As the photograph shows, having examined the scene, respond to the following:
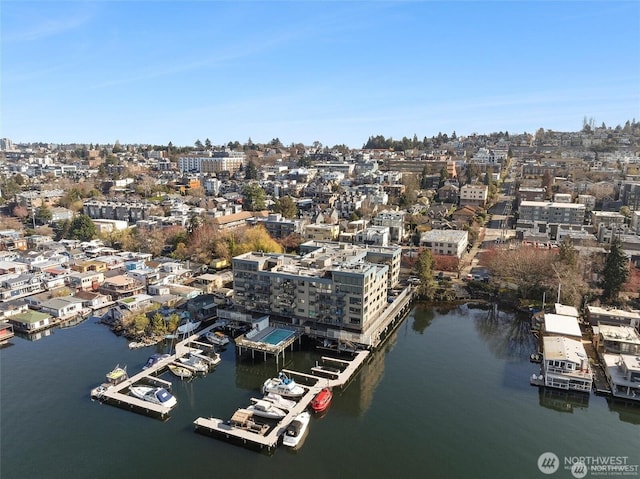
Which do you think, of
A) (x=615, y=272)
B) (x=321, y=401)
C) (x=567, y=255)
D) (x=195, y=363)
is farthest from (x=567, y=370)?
(x=195, y=363)

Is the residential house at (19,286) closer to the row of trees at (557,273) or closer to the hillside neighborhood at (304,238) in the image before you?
the hillside neighborhood at (304,238)

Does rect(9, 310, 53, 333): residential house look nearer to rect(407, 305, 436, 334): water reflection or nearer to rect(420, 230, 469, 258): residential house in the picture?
rect(407, 305, 436, 334): water reflection

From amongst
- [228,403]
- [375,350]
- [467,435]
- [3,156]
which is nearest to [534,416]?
[467,435]

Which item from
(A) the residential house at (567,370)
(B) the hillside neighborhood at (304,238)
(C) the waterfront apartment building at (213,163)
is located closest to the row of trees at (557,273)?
(B) the hillside neighborhood at (304,238)

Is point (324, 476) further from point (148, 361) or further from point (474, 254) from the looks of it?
point (474, 254)

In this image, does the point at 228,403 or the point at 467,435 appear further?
the point at 228,403

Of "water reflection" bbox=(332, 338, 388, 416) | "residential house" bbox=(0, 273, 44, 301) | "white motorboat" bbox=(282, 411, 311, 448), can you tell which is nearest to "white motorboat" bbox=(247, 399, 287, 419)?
"white motorboat" bbox=(282, 411, 311, 448)
